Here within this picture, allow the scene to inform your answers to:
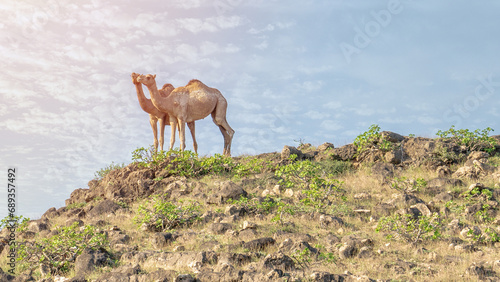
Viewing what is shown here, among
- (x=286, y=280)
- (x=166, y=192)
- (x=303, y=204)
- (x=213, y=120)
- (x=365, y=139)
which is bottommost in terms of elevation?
(x=286, y=280)

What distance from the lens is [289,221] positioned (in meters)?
12.4

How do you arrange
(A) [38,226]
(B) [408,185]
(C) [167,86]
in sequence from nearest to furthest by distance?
1. (B) [408,185]
2. (A) [38,226]
3. (C) [167,86]

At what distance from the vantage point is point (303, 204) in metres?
13.8

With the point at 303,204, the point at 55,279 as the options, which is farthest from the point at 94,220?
the point at 303,204

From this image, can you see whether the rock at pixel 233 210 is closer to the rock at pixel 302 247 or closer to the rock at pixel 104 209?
the rock at pixel 302 247

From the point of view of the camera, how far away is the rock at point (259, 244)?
1023cm

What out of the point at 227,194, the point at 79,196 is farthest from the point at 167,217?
the point at 79,196

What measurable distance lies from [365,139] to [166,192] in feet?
25.0

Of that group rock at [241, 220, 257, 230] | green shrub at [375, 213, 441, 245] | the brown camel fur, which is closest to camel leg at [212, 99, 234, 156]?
the brown camel fur

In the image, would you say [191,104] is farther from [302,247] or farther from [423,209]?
[302,247]

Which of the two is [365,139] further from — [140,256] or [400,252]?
[140,256]

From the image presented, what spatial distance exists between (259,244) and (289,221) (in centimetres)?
222

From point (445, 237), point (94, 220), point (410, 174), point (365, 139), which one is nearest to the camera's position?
point (445, 237)

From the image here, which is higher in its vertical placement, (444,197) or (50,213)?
(50,213)
